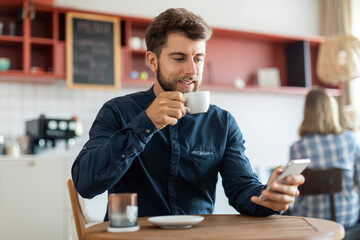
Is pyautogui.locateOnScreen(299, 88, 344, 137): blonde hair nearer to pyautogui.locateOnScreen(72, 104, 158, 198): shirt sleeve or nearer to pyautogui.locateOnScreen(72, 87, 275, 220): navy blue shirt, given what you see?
pyautogui.locateOnScreen(72, 87, 275, 220): navy blue shirt

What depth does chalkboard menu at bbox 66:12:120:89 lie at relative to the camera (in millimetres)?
4086

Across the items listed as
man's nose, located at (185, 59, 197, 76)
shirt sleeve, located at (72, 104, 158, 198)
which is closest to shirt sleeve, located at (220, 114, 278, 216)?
man's nose, located at (185, 59, 197, 76)

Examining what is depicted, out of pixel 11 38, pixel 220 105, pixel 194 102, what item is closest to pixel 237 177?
pixel 194 102

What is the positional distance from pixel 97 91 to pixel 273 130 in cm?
206

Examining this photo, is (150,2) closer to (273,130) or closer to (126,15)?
(126,15)

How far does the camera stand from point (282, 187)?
1.22m

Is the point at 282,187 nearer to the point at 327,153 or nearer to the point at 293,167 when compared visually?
the point at 293,167

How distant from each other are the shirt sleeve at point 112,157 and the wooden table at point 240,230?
0.53 feet

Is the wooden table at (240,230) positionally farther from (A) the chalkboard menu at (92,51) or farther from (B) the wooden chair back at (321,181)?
(A) the chalkboard menu at (92,51)

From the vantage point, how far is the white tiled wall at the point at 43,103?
4.08 meters

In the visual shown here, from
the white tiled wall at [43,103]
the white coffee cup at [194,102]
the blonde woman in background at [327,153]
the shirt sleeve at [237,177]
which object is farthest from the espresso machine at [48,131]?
the white coffee cup at [194,102]

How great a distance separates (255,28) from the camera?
529 centimetres

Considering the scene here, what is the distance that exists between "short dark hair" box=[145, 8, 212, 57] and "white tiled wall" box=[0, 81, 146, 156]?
2.66 m

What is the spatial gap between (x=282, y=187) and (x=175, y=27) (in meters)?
0.75
